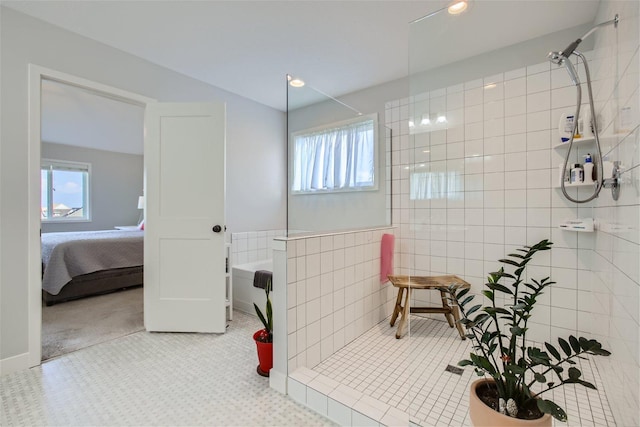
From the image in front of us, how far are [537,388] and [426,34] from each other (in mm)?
2288

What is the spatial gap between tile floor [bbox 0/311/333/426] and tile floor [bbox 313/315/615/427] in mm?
363

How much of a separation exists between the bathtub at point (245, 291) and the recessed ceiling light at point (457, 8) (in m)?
2.60

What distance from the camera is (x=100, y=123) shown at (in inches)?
175

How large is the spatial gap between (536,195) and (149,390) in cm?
277

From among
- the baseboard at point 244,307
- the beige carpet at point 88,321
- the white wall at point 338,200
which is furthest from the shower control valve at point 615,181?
the beige carpet at point 88,321

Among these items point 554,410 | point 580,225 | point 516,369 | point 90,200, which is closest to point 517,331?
point 516,369

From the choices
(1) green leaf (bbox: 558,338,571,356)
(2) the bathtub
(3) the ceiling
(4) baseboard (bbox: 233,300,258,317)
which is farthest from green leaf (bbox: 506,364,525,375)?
(4) baseboard (bbox: 233,300,258,317)

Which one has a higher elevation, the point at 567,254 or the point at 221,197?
the point at 221,197

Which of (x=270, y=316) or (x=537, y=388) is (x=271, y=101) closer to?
(x=270, y=316)

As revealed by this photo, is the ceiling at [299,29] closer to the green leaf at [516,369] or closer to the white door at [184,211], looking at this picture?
the white door at [184,211]

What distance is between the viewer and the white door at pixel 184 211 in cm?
250

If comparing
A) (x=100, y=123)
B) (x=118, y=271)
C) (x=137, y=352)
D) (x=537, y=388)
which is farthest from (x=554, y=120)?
(x=100, y=123)

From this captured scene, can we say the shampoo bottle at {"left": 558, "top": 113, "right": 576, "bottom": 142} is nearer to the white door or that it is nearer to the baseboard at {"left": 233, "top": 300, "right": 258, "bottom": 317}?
the white door

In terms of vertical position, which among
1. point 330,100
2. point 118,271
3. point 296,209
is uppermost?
point 330,100
